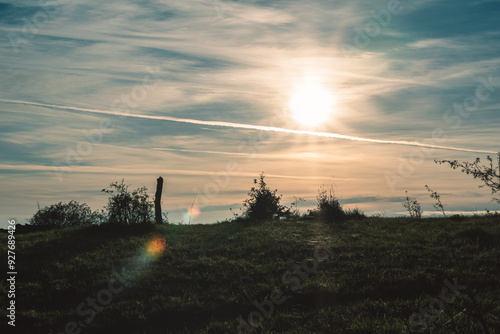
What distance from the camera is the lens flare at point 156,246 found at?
15.0 m

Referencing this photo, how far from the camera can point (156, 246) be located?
52.6 feet

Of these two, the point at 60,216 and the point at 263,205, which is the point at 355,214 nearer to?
the point at 263,205

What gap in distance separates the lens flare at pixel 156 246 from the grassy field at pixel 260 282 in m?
0.04

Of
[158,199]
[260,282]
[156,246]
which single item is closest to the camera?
[260,282]

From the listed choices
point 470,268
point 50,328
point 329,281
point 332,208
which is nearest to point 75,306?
point 50,328

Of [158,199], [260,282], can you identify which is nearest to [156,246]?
[260,282]

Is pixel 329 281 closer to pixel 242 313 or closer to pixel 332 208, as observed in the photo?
pixel 242 313

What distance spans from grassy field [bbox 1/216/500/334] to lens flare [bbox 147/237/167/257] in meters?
0.04

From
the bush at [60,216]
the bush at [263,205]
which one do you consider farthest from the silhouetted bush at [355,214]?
the bush at [60,216]

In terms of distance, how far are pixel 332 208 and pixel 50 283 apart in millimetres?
14619

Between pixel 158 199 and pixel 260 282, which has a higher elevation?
pixel 158 199

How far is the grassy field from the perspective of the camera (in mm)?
9125

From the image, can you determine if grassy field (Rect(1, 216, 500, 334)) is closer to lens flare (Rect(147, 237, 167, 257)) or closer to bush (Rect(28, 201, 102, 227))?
lens flare (Rect(147, 237, 167, 257))

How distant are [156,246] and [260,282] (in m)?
5.74
